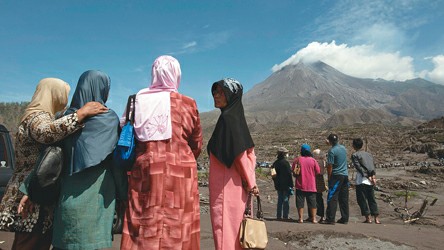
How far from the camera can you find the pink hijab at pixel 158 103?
2.48 meters

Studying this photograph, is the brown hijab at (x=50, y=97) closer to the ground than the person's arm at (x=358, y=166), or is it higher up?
higher up

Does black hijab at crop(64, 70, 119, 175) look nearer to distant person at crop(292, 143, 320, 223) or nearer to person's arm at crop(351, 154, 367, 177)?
distant person at crop(292, 143, 320, 223)

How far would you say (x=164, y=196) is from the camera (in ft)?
7.96

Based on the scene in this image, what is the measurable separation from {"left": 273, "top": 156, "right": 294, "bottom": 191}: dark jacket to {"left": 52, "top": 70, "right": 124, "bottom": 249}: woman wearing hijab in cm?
500

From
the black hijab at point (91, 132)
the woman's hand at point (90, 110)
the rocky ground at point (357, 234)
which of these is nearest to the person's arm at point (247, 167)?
the black hijab at point (91, 132)

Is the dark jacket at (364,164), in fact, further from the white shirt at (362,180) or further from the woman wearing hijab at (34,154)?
the woman wearing hijab at (34,154)

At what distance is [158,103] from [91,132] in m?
0.50

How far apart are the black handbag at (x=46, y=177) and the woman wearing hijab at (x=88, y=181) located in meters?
0.06

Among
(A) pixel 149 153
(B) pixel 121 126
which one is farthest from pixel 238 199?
(B) pixel 121 126

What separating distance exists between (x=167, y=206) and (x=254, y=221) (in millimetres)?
798

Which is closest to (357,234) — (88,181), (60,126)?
(88,181)

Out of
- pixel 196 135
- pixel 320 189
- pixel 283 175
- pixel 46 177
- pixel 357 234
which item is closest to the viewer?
pixel 46 177

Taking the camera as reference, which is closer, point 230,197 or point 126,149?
point 126,149

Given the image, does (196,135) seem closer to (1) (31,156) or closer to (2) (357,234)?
(1) (31,156)
